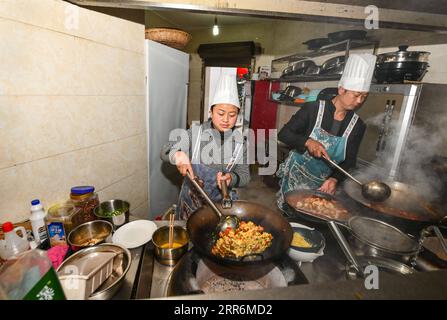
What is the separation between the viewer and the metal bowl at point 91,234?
1358mm

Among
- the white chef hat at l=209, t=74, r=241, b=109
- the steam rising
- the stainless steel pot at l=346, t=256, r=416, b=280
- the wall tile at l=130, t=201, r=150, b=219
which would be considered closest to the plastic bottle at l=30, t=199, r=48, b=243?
the wall tile at l=130, t=201, r=150, b=219

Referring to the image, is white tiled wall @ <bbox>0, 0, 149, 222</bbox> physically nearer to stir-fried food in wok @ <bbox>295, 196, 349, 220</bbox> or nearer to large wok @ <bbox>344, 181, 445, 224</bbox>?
stir-fried food in wok @ <bbox>295, 196, 349, 220</bbox>

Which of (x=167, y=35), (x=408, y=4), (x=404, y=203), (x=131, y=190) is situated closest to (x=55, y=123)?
(x=131, y=190)

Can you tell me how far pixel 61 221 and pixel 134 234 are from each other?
0.52 metres

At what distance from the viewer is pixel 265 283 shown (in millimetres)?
1077

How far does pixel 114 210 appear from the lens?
77.1 inches

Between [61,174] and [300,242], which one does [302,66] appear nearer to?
[300,242]

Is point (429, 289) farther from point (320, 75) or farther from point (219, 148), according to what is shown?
point (320, 75)

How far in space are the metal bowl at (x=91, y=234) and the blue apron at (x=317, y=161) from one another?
180cm

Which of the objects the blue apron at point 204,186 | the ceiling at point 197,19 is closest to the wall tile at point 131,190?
the blue apron at point 204,186

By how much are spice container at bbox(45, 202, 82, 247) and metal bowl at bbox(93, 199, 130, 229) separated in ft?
0.51

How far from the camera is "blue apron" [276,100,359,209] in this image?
8.05 feet
